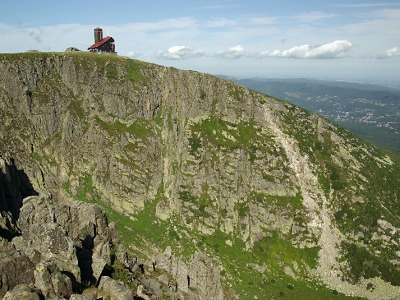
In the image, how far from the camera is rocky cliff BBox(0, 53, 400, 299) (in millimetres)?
114375

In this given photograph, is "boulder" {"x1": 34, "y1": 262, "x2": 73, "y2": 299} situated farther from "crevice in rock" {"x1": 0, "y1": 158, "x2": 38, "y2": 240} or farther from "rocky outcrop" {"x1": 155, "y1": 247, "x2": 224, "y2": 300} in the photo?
"crevice in rock" {"x1": 0, "y1": 158, "x2": 38, "y2": 240}

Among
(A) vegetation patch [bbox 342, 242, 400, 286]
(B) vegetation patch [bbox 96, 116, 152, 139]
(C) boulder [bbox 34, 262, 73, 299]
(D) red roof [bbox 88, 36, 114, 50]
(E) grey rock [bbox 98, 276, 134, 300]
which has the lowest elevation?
(A) vegetation patch [bbox 342, 242, 400, 286]

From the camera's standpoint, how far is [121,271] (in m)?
43.0

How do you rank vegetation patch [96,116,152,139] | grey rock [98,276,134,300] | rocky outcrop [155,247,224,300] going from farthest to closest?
vegetation patch [96,116,152,139] < rocky outcrop [155,247,224,300] < grey rock [98,276,134,300]

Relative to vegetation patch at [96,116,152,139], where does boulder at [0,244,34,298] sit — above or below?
below

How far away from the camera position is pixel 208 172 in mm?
136750

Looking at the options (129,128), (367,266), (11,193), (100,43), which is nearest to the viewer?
(11,193)

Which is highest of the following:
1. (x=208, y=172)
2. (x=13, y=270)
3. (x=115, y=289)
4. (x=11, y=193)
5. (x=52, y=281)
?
(x=13, y=270)

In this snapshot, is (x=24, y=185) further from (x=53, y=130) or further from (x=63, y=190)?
(x=53, y=130)

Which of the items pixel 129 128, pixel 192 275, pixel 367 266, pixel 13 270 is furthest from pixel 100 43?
pixel 13 270

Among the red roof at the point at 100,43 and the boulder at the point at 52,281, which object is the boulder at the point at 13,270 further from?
the red roof at the point at 100,43

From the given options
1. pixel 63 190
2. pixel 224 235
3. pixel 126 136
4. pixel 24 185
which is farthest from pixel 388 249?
pixel 24 185

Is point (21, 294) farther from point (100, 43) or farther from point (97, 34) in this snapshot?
point (97, 34)

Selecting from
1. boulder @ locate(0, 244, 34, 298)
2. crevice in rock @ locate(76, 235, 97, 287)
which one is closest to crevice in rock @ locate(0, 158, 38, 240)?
crevice in rock @ locate(76, 235, 97, 287)
